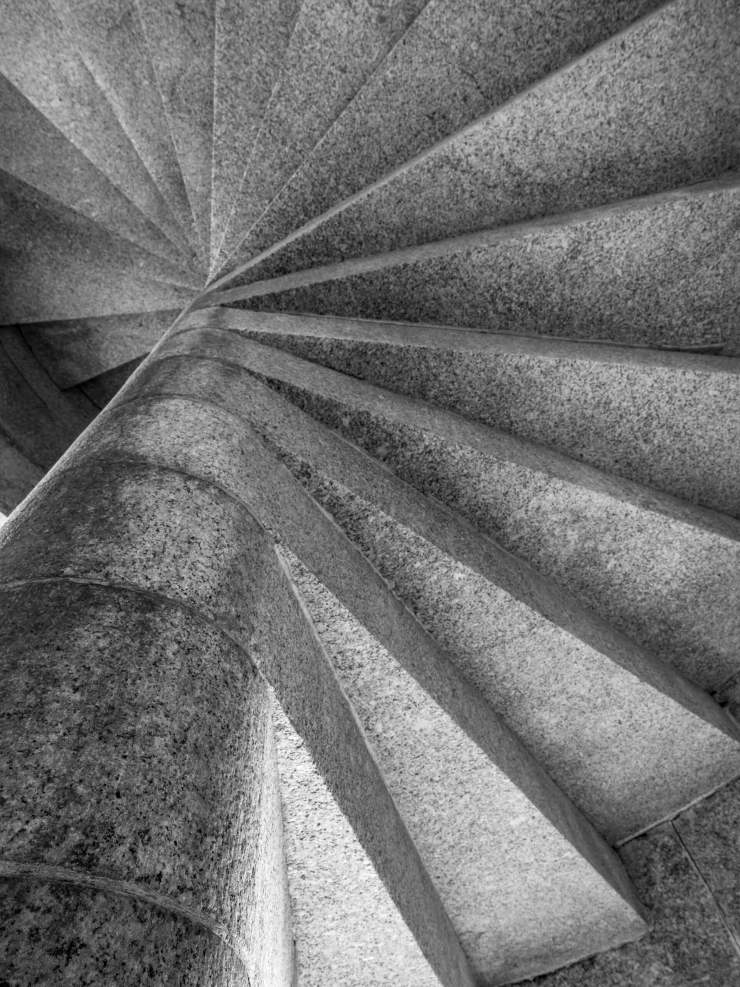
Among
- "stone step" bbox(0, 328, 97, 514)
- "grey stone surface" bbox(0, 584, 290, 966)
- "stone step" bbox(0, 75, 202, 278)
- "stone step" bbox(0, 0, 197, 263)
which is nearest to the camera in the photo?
"grey stone surface" bbox(0, 584, 290, 966)

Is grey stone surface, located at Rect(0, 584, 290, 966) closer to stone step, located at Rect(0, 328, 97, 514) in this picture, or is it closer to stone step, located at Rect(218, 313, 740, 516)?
stone step, located at Rect(218, 313, 740, 516)

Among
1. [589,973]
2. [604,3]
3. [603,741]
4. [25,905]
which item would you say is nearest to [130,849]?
[25,905]

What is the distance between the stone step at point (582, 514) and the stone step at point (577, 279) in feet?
1.16

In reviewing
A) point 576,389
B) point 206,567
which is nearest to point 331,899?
point 206,567

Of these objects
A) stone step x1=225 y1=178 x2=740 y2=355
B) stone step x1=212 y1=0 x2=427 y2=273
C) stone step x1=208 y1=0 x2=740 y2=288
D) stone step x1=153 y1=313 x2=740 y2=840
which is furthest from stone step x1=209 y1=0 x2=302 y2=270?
stone step x1=153 y1=313 x2=740 y2=840

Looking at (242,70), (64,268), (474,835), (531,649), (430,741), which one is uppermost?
(64,268)

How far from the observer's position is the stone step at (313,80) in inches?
153

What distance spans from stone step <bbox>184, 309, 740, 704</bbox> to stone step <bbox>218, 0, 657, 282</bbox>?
1.25 metres

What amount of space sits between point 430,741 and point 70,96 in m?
5.11

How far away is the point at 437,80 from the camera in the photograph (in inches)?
150

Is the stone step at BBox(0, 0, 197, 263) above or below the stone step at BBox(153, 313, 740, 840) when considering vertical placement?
above

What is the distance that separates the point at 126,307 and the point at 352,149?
10.7ft

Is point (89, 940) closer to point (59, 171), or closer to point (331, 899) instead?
point (331, 899)

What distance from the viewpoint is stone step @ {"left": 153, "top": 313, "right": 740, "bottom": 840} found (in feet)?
9.92
